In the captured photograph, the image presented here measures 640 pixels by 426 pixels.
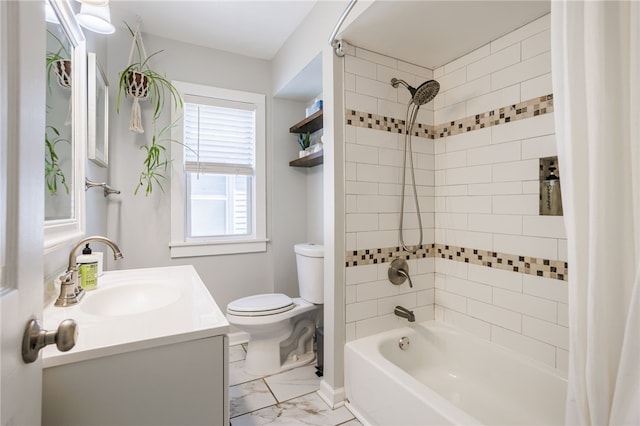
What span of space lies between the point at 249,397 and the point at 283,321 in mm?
481

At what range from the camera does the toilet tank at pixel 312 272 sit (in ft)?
7.25

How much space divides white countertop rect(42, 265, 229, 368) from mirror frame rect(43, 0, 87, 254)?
0.90 feet

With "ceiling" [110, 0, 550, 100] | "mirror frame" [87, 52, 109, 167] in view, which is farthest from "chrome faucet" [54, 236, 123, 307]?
"ceiling" [110, 0, 550, 100]

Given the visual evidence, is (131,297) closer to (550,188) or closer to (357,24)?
(357,24)

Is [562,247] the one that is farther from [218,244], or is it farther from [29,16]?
[218,244]

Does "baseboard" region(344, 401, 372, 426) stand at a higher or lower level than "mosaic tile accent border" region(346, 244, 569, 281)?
lower

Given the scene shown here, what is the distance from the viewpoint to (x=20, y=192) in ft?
1.61

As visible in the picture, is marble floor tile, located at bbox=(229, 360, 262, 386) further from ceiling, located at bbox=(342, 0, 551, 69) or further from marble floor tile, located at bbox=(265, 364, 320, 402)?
ceiling, located at bbox=(342, 0, 551, 69)

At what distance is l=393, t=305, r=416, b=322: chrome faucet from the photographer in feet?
5.99

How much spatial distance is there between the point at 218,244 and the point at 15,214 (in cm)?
206

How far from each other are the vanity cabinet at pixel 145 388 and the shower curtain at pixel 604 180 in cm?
91

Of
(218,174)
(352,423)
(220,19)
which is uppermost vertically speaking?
(220,19)

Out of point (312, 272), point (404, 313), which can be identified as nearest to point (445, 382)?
point (404, 313)

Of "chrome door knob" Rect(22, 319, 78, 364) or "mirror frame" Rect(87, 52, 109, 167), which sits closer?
"chrome door knob" Rect(22, 319, 78, 364)
